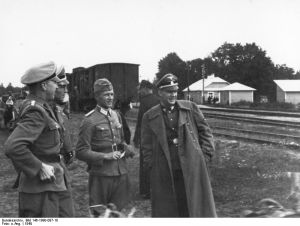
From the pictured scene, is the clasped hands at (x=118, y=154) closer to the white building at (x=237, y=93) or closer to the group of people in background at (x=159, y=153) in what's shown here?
the group of people in background at (x=159, y=153)

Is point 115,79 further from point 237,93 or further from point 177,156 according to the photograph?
point 237,93

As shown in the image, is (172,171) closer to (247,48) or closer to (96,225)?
(96,225)

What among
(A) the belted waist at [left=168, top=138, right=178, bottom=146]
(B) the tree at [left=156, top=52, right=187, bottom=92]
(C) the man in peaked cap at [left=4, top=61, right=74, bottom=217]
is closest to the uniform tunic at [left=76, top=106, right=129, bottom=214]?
(A) the belted waist at [left=168, top=138, right=178, bottom=146]

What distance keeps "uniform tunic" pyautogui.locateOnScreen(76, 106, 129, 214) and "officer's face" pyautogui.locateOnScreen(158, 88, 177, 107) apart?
1.91ft

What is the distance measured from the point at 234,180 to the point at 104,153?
3.88m

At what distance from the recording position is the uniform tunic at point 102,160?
171 inches

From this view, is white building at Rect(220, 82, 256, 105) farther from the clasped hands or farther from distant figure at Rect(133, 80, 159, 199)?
the clasped hands

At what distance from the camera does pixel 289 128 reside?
51.5 ft

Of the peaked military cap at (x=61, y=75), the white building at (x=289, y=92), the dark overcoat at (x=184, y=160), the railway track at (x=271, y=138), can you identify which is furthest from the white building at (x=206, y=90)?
the peaked military cap at (x=61, y=75)

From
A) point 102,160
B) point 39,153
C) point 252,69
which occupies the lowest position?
point 102,160

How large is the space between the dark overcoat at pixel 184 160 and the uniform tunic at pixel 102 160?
32 cm

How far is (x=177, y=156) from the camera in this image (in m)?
4.27

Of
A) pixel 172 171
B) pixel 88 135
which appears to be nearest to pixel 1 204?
pixel 88 135

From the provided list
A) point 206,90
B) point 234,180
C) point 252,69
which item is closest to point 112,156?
point 234,180
